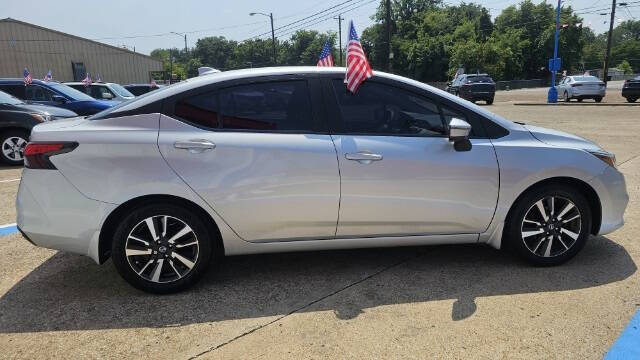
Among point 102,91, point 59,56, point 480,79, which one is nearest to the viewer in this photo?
point 102,91

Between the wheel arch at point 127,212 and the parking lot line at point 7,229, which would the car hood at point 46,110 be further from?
the wheel arch at point 127,212

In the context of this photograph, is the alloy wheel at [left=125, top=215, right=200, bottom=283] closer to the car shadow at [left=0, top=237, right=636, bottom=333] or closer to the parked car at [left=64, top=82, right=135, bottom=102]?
the car shadow at [left=0, top=237, right=636, bottom=333]

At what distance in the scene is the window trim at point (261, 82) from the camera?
3428 millimetres

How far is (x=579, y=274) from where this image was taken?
3.77 meters

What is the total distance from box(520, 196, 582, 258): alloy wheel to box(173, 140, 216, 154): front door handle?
2.45 meters

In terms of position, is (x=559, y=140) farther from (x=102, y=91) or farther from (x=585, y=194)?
(x=102, y=91)

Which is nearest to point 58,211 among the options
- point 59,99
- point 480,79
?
point 59,99

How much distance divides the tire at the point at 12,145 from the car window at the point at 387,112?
303 inches

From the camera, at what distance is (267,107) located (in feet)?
11.6

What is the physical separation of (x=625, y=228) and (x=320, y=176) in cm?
336

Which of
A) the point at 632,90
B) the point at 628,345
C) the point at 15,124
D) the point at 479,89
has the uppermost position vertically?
the point at 15,124

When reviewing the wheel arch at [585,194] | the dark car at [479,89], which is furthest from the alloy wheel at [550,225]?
the dark car at [479,89]

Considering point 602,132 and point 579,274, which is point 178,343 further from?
point 602,132

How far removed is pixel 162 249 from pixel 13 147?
285 inches
